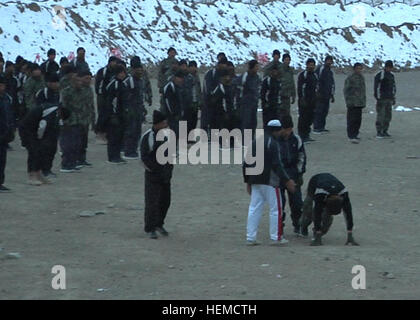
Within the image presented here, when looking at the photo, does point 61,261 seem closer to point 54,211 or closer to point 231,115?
point 54,211

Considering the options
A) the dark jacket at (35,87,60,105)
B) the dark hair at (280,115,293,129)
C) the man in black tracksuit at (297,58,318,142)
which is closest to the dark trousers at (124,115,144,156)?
the dark jacket at (35,87,60,105)

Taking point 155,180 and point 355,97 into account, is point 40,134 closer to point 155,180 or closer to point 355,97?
point 155,180

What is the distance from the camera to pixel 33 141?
Result: 44.8 feet

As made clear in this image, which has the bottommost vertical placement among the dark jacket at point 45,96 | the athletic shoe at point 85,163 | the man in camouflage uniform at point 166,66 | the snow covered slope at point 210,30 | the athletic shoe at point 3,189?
the athletic shoe at point 3,189

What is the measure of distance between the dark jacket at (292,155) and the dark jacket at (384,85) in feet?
30.2

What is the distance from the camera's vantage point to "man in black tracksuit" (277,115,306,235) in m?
10.5

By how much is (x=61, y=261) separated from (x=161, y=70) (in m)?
12.2

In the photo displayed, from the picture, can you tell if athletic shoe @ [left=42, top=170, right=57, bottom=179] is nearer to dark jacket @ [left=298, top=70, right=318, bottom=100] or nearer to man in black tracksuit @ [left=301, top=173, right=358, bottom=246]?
man in black tracksuit @ [left=301, top=173, right=358, bottom=246]

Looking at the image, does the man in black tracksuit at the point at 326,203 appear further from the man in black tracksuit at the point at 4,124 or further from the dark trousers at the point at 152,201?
the man in black tracksuit at the point at 4,124

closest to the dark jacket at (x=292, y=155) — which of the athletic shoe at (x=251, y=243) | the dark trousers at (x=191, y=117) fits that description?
the athletic shoe at (x=251, y=243)

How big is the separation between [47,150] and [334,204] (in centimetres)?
553

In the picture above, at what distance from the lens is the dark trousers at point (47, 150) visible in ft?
45.7

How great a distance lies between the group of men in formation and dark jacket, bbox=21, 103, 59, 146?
0.01 m
